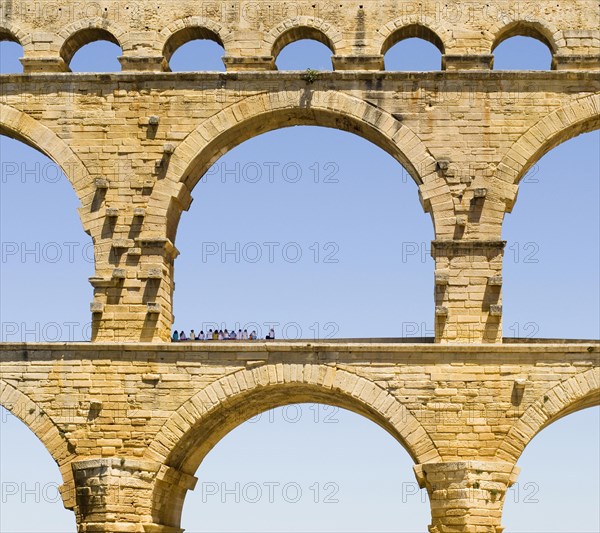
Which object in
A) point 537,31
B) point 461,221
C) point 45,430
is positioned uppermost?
point 537,31

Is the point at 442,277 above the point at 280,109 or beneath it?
beneath

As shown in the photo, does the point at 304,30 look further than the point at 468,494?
Yes

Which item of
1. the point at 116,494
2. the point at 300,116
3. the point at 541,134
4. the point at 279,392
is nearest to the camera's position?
the point at 116,494

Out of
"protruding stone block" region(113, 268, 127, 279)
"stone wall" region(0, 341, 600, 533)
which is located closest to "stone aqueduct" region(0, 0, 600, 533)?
"stone wall" region(0, 341, 600, 533)

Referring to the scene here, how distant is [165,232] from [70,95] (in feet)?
9.80

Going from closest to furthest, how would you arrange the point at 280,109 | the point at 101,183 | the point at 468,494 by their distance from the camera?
the point at 468,494
the point at 101,183
the point at 280,109

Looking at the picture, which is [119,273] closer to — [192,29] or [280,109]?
[280,109]

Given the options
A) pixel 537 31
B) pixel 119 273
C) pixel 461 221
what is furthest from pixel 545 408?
pixel 119 273

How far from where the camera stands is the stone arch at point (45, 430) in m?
21.6

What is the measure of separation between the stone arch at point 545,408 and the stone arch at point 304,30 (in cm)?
693

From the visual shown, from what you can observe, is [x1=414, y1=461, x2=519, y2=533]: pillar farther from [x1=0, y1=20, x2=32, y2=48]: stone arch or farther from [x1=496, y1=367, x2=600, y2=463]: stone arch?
[x1=0, y1=20, x2=32, y2=48]: stone arch

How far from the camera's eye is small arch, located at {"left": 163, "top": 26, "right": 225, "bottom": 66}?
23422 millimetres

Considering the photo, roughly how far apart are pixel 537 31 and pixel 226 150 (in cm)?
576

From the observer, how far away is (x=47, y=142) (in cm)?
2294
